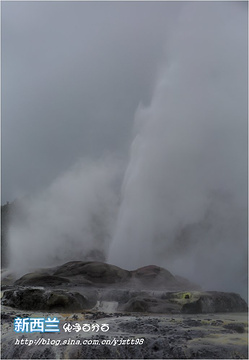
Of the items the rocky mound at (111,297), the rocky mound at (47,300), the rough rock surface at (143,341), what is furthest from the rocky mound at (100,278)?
the rough rock surface at (143,341)

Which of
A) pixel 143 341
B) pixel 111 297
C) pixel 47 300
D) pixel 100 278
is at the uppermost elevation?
pixel 100 278

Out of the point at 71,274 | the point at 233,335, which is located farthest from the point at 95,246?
the point at 233,335

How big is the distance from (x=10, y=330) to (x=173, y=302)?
9.07 metres

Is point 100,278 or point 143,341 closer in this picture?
point 143,341

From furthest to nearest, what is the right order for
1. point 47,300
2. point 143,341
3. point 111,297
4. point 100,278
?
point 100,278, point 111,297, point 47,300, point 143,341

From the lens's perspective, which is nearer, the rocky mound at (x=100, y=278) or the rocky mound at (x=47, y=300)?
the rocky mound at (x=47, y=300)

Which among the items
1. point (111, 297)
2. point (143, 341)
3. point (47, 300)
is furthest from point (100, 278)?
point (143, 341)

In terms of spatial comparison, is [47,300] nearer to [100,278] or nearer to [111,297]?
[111,297]

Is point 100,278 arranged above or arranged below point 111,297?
above

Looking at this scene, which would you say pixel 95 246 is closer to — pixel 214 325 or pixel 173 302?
pixel 173 302

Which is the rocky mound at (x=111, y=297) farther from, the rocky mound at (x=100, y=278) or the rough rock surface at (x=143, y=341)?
the rough rock surface at (x=143, y=341)

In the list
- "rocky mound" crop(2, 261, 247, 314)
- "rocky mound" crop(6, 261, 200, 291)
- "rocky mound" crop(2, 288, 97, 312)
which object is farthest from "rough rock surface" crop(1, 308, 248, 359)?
"rocky mound" crop(6, 261, 200, 291)

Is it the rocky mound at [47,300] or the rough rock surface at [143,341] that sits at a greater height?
the rocky mound at [47,300]

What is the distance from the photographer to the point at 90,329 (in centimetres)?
1229
